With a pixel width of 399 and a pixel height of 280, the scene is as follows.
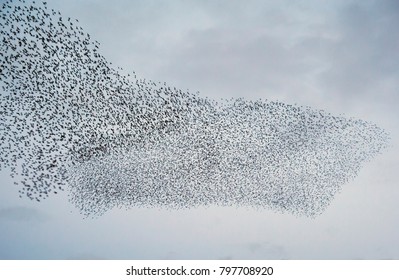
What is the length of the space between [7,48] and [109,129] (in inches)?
256

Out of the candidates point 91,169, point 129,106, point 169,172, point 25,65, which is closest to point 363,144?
point 169,172

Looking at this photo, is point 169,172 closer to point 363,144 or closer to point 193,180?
point 193,180

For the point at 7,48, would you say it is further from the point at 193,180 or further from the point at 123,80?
the point at 193,180

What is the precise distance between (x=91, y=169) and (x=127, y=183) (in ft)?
7.38

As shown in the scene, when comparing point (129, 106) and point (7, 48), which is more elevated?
point (7, 48)

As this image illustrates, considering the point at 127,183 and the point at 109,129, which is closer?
the point at 109,129

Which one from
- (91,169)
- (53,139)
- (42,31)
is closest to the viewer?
(42,31)

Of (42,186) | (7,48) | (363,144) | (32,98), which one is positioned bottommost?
(42,186)

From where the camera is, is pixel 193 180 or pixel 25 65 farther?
pixel 193 180

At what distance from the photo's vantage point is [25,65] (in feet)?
75.0

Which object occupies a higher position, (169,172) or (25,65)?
(25,65)

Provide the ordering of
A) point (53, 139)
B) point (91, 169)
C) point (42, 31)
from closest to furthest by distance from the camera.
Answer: point (42, 31) → point (53, 139) → point (91, 169)

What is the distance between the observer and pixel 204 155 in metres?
27.0

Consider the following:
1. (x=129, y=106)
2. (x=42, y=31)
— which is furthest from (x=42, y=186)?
(x=42, y=31)
